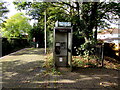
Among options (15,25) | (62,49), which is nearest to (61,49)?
(62,49)

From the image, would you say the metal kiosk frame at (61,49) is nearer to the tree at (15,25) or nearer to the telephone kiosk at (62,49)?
the telephone kiosk at (62,49)

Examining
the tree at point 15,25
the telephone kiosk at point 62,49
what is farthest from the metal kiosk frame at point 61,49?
Answer: the tree at point 15,25

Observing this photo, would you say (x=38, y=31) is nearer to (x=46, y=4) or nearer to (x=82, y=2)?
(x=46, y=4)

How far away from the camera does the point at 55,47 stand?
538 centimetres

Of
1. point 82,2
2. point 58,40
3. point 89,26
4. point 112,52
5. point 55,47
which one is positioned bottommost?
point 112,52

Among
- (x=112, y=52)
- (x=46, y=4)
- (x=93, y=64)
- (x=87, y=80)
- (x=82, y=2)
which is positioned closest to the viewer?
(x=87, y=80)

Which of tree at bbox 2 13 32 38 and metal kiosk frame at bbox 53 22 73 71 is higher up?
tree at bbox 2 13 32 38

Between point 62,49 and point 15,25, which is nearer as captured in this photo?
point 62,49

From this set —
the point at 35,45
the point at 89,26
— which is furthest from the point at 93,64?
the point at 35,45

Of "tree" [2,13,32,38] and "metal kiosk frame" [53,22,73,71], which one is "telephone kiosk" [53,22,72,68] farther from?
"tree" [2,13,32,38]

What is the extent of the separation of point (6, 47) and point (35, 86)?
998 cm

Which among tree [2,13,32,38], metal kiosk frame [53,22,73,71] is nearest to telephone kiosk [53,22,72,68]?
metal kiosk frame [53,22,73,71]

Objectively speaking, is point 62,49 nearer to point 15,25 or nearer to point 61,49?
point 61,49

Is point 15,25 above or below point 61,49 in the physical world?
above
